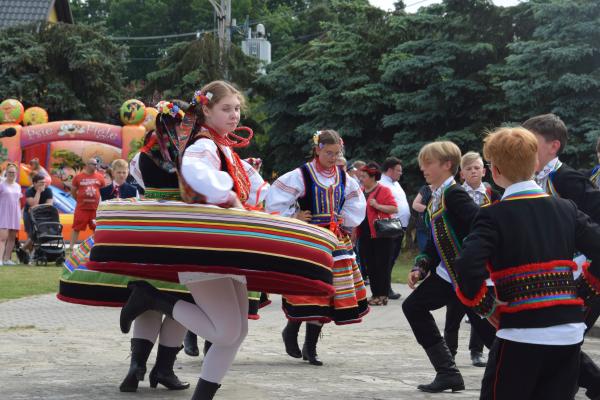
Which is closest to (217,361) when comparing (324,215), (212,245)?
(212,245)

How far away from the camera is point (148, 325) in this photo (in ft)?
21.2

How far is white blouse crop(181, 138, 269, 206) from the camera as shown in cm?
500

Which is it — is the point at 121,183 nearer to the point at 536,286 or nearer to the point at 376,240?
the point at 376,240

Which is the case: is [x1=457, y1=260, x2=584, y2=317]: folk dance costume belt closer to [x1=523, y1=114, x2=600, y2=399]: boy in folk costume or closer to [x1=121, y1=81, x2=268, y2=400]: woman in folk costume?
[x1=523, y1=114, x2=600, y2=399]: boy in folk costume

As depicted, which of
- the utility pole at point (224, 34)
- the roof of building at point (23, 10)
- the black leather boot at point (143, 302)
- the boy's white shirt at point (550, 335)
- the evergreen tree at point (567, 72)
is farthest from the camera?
the roof of building at point (23, 10)

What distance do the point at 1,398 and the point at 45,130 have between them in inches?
938

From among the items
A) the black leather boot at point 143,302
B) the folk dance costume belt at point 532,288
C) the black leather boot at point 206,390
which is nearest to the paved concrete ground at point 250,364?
the black leather boot at point 143,302

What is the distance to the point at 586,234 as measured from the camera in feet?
14.4

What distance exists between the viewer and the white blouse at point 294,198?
26.0 ft

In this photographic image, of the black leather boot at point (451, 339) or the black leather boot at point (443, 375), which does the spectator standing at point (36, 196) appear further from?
the black leather boot at point (443, 375)

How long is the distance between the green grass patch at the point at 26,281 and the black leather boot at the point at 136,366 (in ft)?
21.5

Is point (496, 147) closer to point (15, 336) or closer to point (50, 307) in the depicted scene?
point (15, 336)

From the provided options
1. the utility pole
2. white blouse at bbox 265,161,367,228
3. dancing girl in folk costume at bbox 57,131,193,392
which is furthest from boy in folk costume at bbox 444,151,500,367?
the utility pole

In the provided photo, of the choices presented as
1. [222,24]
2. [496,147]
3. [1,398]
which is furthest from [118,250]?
[222,24]
